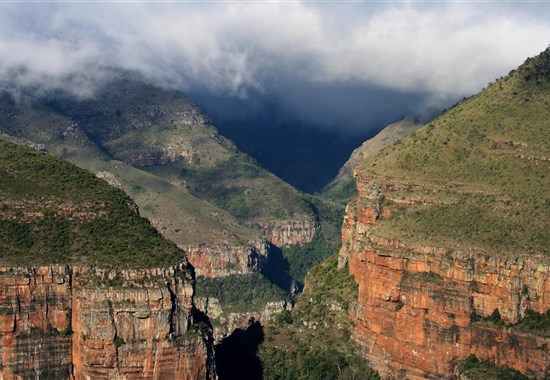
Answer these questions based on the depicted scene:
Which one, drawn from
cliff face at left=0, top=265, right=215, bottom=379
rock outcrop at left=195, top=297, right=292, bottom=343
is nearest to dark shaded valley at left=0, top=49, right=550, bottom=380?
cliff face at left=0, top=265, right=215, bottom=379

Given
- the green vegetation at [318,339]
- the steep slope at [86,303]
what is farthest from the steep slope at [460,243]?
the steep slope at [86,303]

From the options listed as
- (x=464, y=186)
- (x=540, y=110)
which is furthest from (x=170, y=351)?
(x=540, y=110)

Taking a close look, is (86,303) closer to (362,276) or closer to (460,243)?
(460,243)

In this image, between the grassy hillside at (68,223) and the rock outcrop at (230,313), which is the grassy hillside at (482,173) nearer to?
the grassy hillside at (68,223)

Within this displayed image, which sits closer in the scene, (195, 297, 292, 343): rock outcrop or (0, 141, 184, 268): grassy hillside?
(0, 141, 184, 268): grassy hillside

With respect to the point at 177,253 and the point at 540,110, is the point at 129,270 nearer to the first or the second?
the point at 177,253

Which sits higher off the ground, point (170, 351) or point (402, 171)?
point (402, 171)

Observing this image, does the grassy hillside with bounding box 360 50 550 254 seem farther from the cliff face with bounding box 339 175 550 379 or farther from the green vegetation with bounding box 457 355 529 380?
the green vegetation with bounding box 457 355 529 380
